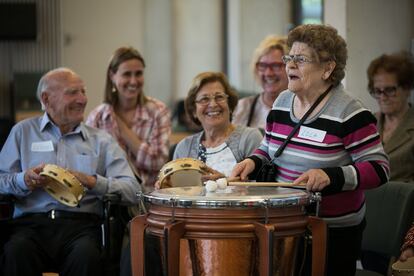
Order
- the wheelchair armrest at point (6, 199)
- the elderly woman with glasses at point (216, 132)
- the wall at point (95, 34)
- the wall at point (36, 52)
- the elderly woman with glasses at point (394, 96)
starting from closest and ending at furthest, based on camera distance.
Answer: the wheelchair armrest at point (6, 199) → the elderly woman with glasses at point (216, 132) → the elderly woman with glasses at point (394, 96) → the wall at point (36, 52) → the wall at point (95, 34)

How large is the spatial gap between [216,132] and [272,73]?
0.96 m

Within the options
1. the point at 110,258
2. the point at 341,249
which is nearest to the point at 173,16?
the point at 110,258

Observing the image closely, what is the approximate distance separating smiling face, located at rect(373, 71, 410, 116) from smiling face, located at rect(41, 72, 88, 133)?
1622mm

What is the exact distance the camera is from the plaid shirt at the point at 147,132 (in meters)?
4.57

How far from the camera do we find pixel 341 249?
295 centimetres

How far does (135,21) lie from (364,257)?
7.58 metres

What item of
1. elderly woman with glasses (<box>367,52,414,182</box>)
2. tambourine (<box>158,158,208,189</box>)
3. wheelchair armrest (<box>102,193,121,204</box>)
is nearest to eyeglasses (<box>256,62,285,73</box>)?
elderly woman with glasses (<box>367,52,414,182</box>)

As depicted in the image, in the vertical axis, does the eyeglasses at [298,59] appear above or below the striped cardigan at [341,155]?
above

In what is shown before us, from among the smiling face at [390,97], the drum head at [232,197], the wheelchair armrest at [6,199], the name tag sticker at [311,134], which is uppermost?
the smiling face at [390,97]

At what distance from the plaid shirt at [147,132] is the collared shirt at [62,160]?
1.78 ft

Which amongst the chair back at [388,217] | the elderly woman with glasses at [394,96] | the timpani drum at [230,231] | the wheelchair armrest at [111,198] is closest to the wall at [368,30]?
the elderly woman with glasses at [394,96]

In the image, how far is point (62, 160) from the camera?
12.9ft

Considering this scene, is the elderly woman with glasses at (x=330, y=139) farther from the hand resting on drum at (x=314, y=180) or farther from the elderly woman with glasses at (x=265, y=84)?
the elderly woman with glasses at (x=265, y=84)

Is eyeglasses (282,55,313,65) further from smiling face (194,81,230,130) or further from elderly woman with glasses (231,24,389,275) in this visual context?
smiling face (194,81,230,130)
